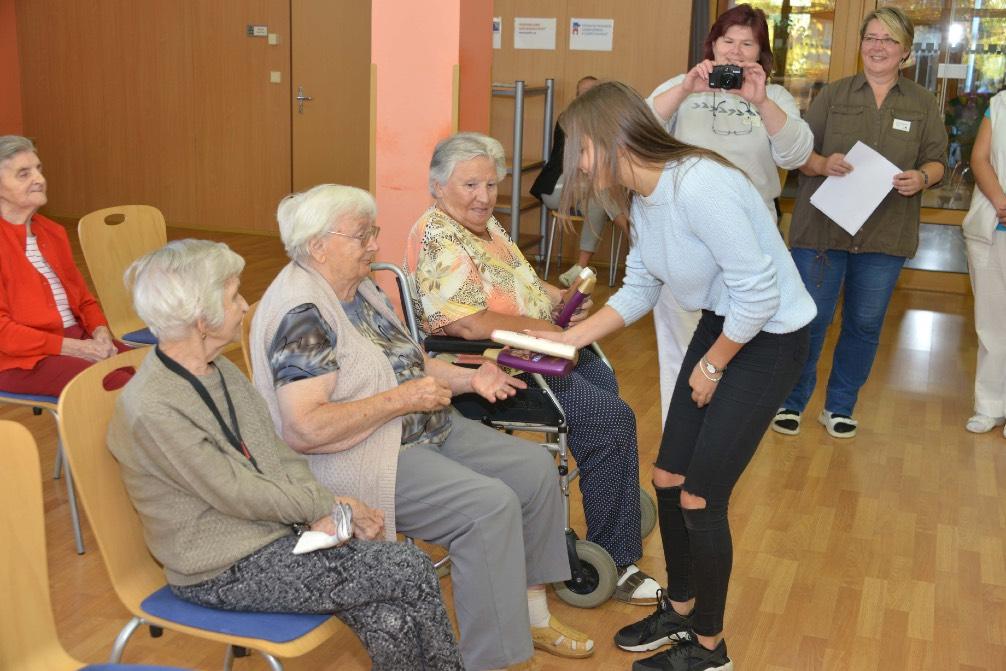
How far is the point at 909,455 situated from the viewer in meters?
4.04

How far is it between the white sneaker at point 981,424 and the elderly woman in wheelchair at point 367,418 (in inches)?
105

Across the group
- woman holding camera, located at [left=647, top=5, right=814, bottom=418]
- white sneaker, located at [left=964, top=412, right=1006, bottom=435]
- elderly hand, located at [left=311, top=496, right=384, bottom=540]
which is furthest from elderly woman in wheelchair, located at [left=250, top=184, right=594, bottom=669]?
white sneaker, located at [left=964, top=412, right=1006, bottom=435]

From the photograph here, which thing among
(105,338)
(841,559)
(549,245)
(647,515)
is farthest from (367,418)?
(549,245)

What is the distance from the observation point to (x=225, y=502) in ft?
6.17

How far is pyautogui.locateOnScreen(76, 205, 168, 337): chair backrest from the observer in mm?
3607

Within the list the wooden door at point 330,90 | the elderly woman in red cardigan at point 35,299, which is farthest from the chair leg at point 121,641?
the wooden door at point 330,90

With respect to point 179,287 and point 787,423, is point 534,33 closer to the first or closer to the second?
point 787,423

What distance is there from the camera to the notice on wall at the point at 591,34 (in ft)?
24.1

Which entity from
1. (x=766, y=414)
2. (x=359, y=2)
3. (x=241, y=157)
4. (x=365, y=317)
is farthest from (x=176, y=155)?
(x=766, y=414)

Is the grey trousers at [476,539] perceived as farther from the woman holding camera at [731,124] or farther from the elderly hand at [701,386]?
the woman holding camera at [731,124]

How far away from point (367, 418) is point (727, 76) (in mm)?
1504

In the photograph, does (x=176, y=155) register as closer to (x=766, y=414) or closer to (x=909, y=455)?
(x=909, y=455)

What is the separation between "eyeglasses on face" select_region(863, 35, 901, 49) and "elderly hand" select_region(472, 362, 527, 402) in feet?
6.92

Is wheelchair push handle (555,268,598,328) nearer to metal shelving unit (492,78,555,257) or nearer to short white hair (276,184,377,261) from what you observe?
short white hair (276,184,377,261)
